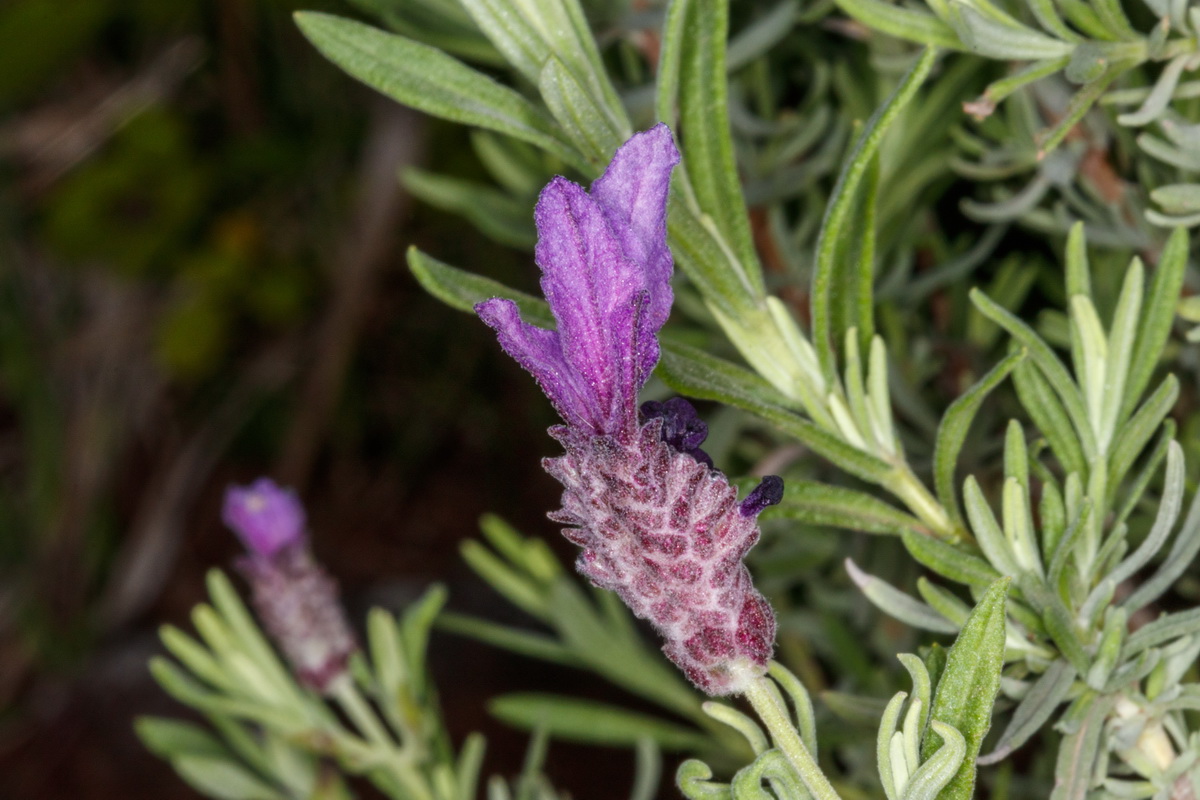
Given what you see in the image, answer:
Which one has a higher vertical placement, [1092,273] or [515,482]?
[1092,273]

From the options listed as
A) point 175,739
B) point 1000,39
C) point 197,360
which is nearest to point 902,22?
point 1000,39

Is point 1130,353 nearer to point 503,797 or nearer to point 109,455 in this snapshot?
point 503,797

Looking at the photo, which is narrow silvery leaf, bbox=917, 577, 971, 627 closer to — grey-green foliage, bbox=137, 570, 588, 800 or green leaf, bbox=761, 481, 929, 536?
green leaf, bbox=761, 481, 929, 536

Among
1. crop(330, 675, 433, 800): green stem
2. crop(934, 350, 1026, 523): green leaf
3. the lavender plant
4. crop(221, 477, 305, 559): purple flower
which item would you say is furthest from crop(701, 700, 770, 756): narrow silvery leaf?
crop(221, 477, 305, 559): purple flower

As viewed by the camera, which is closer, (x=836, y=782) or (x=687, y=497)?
(x=687, y=497)

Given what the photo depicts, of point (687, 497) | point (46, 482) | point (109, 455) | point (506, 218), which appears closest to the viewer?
point (687, 497)

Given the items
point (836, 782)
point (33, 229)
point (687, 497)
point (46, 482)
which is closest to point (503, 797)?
point (836, 782)

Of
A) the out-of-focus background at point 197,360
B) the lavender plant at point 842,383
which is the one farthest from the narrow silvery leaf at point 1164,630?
the out-of-focus background at point 197,360

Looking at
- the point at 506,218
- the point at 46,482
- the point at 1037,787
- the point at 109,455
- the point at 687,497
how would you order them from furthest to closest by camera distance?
the point at 109,455 → the point at 46,482 → the point at 506,218 → the point at 1037,787 → the point at 687,497
